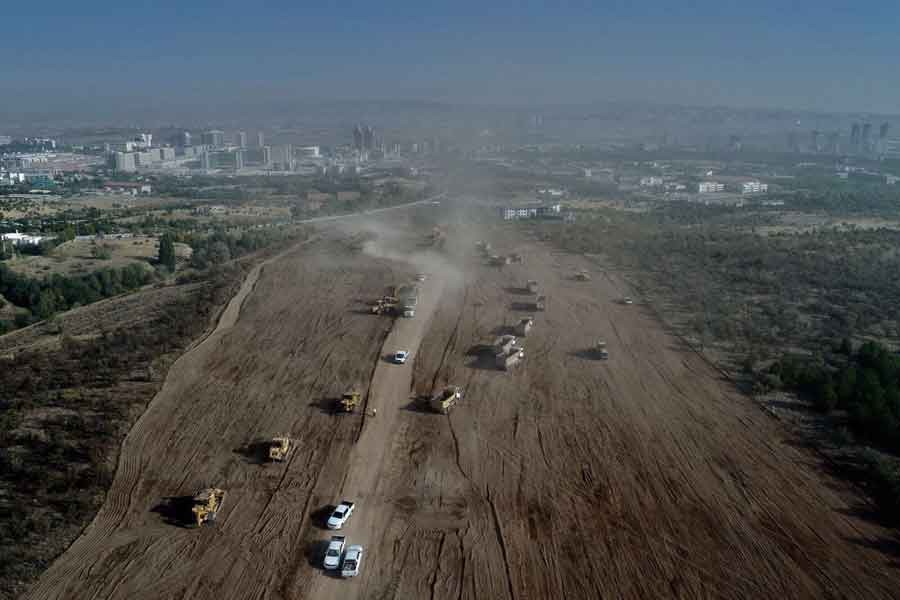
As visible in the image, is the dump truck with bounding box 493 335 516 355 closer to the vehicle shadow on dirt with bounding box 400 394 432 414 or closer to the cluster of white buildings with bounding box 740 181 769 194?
the vehicle shadow on dirt with bounding box 400 394 432 414

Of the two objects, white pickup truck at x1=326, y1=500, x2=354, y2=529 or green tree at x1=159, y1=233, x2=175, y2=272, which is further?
green tree at x1=159, y1=233, x2=175, y2=272

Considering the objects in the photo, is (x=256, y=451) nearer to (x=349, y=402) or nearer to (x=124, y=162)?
(x=349, y=402)

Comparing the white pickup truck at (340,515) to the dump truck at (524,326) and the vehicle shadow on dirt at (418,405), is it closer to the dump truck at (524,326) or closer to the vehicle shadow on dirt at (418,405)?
the vehicle shadow on dirt at (418,405)

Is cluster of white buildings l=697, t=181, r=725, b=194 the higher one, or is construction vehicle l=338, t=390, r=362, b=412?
cluster of white buildings l=697, t=181, r=725, b=194

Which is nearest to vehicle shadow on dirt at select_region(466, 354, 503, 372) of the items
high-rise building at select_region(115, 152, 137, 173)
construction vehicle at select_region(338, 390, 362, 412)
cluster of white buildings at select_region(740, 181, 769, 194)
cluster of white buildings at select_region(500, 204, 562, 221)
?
construction vehicle at select_region(338, 390, 362, 412)

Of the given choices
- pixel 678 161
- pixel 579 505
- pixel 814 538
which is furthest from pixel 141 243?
pixel 678 161

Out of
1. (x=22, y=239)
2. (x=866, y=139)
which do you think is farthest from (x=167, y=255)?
(x=866, y=139)
